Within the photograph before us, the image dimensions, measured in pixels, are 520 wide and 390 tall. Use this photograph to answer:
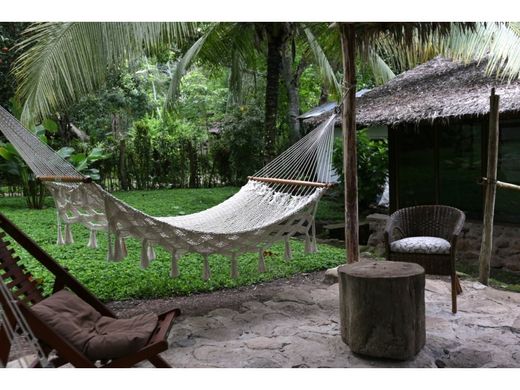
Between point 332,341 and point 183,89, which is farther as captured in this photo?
point 183,89

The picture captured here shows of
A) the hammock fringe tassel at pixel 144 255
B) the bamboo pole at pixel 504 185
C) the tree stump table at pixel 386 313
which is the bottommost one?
the tree stump table at pixel 386 313

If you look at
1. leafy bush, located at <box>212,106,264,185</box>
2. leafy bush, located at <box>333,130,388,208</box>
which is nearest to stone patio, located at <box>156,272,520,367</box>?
leafy bush, located at <box>333,130,388,208</box>

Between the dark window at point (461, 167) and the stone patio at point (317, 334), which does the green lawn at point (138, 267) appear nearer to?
the stone patio at point (317, 334)

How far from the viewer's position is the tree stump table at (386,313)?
6.99 ft

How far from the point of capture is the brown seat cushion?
179cm

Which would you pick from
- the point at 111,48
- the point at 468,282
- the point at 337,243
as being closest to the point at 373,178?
the point at 337,243

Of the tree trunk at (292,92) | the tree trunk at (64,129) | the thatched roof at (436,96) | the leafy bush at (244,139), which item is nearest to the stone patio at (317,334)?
the thatched roof at (436,96)

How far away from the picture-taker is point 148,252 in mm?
2744

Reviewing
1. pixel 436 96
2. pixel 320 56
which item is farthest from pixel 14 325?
pixel 320 56

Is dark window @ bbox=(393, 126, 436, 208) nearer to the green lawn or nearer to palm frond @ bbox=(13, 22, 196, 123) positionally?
the green lawn

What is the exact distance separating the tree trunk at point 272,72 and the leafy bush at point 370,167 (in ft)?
5.20

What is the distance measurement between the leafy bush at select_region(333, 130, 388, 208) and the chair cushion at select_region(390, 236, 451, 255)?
3.57 meters
